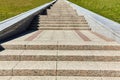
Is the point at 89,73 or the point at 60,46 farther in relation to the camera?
the point at 60,46

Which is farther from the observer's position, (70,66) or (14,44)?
(14,44)

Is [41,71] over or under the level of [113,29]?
under

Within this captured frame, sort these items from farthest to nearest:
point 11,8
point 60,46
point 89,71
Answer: point 11,8
point 60,46
point 89,71

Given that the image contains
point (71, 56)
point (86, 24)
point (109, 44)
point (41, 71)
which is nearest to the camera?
point (41, 71)

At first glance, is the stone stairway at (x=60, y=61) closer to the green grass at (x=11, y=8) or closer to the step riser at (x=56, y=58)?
the step riser at (x=56, y=58)

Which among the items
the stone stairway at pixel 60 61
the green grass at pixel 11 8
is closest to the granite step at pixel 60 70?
the stone stairway at pixel 60 61

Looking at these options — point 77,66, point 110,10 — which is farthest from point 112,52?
point 110,10

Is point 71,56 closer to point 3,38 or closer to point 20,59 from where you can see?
point 20,59

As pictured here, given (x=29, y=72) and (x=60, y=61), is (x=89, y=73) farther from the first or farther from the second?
(x=29, y=72)

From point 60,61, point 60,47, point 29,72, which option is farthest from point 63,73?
point 60,47

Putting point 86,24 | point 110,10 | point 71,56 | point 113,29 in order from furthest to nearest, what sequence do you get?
point 110,10
point 86,24
point 113,29
point 71,56

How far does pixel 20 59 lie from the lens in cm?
566

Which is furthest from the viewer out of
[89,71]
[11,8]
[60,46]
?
[11,8]

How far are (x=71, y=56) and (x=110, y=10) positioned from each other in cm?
1220
